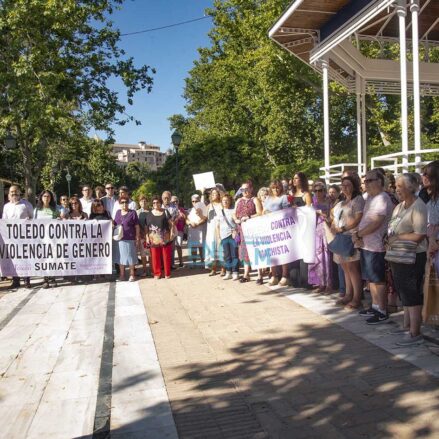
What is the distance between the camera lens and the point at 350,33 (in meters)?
9.96

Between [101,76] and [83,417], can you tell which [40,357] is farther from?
[101,76]

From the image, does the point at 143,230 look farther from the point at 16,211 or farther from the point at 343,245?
the point at 343,245

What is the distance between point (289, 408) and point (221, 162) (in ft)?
96.3

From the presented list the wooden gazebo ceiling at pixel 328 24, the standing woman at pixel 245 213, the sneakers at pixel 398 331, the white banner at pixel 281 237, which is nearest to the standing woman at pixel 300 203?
the white banner at pixel 281 237

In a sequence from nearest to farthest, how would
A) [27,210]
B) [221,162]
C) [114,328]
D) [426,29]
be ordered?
[114,328] < [27,210] < [426,29] < [221,162]

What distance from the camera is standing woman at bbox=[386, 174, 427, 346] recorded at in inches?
192

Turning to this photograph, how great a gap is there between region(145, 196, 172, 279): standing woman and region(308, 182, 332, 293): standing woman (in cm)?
323

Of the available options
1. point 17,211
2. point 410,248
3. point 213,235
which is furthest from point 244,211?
point 410,248

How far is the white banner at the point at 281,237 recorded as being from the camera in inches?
317

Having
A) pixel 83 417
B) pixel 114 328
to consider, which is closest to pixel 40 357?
pixel 114 328

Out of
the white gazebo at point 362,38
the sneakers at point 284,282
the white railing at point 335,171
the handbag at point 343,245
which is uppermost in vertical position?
the white gazebo at point 362,38

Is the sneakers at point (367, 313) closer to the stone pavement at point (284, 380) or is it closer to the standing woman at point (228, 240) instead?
the stone pavement at point (284, 380)

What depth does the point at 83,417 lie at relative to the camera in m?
3.78

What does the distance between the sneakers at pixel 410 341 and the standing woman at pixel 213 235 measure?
5.07m
